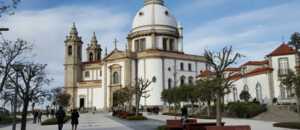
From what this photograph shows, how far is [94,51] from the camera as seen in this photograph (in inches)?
4791

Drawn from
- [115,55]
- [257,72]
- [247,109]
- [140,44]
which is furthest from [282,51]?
[115,55]

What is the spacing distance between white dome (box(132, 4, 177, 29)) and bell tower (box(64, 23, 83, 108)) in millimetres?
18431

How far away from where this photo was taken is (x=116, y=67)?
96.8 metres

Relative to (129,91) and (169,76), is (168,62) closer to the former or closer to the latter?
(169,76)

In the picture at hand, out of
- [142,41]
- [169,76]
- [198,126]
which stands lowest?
[198,126]

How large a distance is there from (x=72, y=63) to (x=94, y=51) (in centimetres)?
1401

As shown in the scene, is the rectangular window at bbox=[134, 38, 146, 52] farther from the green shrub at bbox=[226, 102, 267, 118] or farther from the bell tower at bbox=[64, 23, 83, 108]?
the green shrub at bbox=[226, 102, 267, 118]

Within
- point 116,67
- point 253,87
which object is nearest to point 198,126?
point 253,87

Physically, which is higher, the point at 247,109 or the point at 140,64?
the point at 140,64

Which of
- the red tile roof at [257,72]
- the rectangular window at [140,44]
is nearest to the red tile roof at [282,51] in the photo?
the red tile roof at [257,72]

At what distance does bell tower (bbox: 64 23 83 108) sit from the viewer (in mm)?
107375

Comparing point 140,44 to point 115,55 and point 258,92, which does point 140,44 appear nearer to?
point 115,55

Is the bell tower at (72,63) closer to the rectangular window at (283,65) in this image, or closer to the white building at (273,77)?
the white building at (273,77)

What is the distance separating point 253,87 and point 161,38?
36.9 meters
